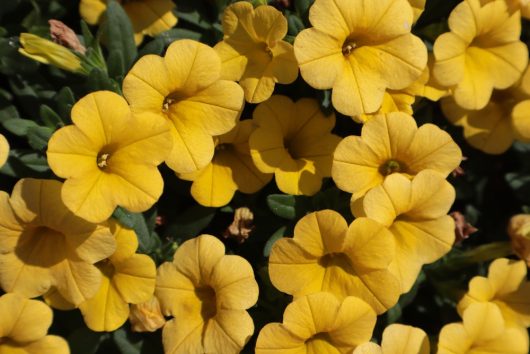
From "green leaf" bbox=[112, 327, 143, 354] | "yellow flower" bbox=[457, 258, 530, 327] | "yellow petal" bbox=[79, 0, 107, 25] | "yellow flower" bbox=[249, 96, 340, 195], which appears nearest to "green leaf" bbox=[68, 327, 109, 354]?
"green leaf" bbox=[112, 327, 143, 354]

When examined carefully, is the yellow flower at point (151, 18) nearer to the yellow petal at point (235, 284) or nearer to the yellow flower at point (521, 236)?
the yellow petal at point (235, 284)

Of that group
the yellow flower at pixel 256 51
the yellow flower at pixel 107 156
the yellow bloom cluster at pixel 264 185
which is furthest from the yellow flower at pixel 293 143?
the yellow flower at pixel 107 156

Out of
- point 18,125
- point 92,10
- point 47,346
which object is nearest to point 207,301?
point 47,346

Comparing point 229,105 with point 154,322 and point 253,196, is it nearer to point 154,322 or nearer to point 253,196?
point 253,196

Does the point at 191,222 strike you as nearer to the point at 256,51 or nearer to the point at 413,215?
the point at 256,51

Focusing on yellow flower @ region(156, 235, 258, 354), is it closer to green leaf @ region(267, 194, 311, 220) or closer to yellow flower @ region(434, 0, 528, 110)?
green leaf @ region(267, 194, 311, 220)
